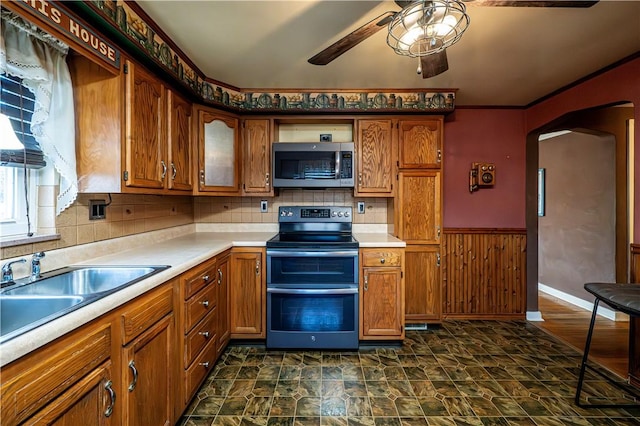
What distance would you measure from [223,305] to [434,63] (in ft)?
7.50

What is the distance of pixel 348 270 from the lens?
7.84 ft

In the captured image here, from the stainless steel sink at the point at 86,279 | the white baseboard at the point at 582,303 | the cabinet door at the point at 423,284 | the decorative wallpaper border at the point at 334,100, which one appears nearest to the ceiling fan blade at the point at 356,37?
the decorative wallpaper border at the point at 334,100

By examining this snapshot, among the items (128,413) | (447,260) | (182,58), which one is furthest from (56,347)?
(447,260)

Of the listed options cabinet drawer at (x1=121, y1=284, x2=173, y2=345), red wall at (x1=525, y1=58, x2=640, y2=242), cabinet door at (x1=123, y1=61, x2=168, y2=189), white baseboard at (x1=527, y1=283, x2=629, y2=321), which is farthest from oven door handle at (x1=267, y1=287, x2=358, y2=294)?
white baseboard at (x1=527, y1=283, x2=629, y2=321)

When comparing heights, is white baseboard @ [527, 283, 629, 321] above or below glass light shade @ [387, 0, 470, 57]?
below

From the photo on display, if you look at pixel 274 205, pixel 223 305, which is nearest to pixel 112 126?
pixel 223 305

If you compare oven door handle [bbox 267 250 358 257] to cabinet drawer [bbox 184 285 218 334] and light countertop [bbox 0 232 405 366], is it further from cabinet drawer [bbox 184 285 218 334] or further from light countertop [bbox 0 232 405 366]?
cabinet drawer [bbox 184 285 218 334]

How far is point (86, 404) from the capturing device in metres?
0.95

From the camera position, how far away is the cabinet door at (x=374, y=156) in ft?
9.08

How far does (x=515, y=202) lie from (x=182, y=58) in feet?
11.5

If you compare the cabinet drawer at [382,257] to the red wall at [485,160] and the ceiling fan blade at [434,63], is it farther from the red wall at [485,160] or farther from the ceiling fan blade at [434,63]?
the ceiling fan blade at [434,63]

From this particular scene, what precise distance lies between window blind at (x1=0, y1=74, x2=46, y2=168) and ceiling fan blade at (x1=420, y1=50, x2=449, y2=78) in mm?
2058

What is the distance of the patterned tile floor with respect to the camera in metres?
1.69

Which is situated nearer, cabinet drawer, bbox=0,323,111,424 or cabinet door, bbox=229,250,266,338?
cabinet drawer, bbox=0,323,111,424
